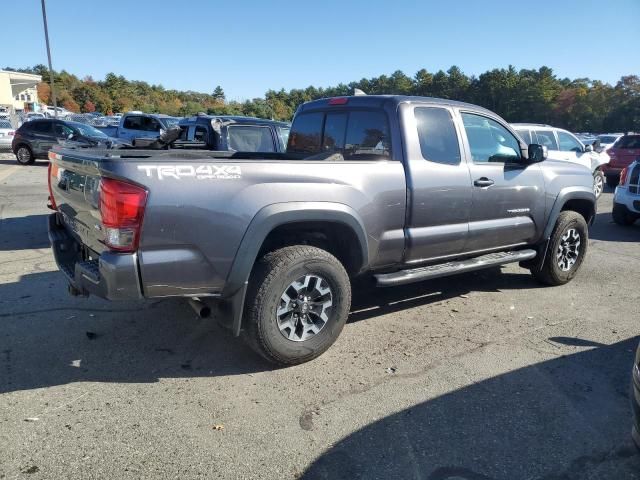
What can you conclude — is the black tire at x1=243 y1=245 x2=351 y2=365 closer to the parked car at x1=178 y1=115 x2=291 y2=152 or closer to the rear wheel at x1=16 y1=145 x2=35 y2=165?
the parked car at x1=178 y1=115 x2=291 y2=152

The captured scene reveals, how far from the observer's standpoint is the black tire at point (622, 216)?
9720 mm

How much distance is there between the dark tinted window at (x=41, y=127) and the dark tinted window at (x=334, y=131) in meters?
16.8

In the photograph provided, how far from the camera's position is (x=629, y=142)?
631 inches

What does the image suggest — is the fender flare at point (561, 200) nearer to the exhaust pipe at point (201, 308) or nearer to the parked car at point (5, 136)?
the exhaust pipe at point (201, 308)

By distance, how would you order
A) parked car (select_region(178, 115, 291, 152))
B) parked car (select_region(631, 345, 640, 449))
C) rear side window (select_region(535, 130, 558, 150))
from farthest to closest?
rear side window (select_region(535, 130, 558, 150)) < parked car (select_region(178, 115, 291, 152)) < parked car (select_region(631, 345, 640, 449))

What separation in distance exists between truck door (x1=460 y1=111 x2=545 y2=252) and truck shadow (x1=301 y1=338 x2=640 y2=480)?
5.32ft

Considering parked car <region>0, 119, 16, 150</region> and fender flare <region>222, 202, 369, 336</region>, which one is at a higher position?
fender flare <region>222, 202, 369, 336</region>

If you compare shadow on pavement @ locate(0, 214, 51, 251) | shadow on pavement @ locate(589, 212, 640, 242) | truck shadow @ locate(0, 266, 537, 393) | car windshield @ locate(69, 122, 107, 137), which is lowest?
shadow on pavement @ locate(0, 214, 51, 251)

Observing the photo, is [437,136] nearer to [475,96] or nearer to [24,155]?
[24,155]

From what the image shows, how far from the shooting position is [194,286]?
10.6ft

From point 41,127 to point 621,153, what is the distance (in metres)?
20.0

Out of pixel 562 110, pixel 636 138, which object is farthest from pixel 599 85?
pixel 636 138

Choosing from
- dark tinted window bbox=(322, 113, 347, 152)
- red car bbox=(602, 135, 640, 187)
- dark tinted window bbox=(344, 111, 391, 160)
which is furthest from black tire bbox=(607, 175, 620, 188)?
dark tinted window bbox=(344, 111, 391, 160)

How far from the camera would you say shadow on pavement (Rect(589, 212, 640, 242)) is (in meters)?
8.83
